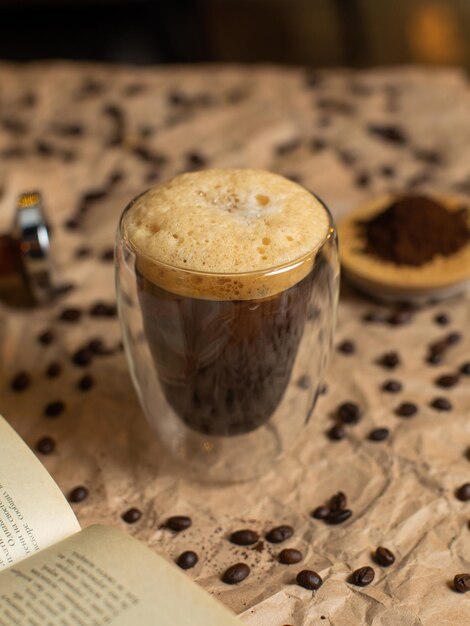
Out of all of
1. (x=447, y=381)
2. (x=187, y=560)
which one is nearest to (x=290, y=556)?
(x=187, y=560)

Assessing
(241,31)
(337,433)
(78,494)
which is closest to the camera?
(78,494)

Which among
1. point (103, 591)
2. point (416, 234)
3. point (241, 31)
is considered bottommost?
point (241, 31)

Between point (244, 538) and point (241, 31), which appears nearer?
point (244, 538)

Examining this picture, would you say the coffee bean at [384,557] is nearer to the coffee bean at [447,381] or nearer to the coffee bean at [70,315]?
the coffee bean at [447,381]

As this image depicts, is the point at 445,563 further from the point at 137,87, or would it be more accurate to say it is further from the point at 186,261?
the point at 137,87

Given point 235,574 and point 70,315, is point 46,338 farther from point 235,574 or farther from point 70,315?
point 235,574

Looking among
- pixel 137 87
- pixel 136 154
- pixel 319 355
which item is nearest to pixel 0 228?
pixel 136 154

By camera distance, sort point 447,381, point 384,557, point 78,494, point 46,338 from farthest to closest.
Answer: point 46,338
point 447,381
point 78,494
point 384,557
